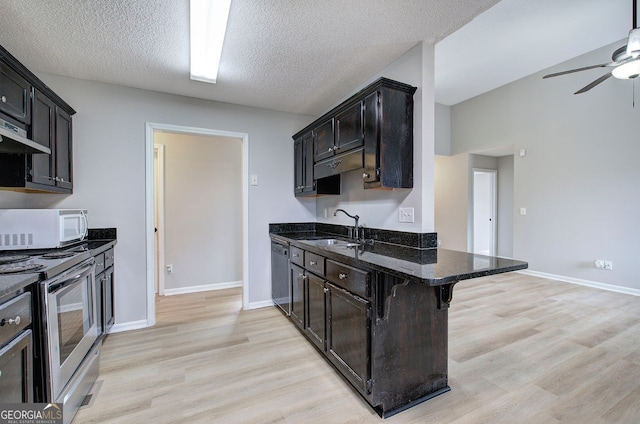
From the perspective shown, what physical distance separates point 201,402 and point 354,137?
213 centimetres

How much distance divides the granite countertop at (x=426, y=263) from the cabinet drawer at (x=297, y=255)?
41 centimetres

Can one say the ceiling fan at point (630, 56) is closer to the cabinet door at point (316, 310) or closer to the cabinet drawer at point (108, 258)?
the cabinet door at point (316, 310)

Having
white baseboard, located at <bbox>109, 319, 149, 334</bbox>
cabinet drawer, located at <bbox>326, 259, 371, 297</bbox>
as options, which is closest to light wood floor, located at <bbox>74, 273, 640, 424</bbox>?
white baseboard, located at <bbox>109, 319, 149, 334</bbox>

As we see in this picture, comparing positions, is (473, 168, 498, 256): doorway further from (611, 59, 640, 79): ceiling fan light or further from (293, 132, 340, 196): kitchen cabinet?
(293, 132, 340, 196): kitchen cabinet

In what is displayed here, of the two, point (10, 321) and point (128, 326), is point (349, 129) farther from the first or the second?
point (128, 326)

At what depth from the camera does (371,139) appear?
2.10m

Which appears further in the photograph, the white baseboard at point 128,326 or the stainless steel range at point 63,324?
the white baseboard at point 128,326

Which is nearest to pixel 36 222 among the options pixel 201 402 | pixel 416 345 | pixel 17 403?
pixel 17 403

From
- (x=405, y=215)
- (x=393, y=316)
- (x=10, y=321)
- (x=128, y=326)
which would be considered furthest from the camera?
(x=128, y=326)

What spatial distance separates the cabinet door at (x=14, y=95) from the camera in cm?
172

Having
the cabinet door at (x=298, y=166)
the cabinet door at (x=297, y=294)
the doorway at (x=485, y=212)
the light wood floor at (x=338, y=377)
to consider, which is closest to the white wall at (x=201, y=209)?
the light wood floor at (x=338, y=377)

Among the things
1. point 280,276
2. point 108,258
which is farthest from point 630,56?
point 108,258

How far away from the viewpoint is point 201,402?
1.69 metres

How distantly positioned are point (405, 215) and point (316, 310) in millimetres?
1042
